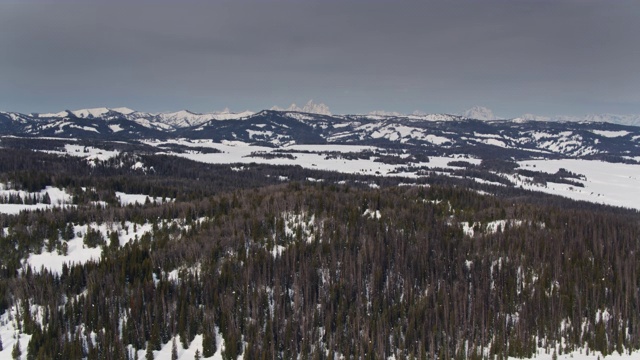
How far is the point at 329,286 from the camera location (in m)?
38.0

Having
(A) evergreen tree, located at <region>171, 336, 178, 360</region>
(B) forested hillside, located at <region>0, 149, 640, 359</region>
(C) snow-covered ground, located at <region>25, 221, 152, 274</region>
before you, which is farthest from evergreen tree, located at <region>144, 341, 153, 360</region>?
(C) snow-covered ground, located at <region>25, 221, 152, 274</region>

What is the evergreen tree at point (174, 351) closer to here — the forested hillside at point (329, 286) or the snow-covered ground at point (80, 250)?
the forested hillside at point (329, 286)

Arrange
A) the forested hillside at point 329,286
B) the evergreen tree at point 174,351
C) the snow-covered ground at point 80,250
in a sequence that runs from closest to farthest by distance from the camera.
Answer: the evergreen tree at point 174,351 < the forested hillside at point 329,286 < the snow-covered ground at point 80,250

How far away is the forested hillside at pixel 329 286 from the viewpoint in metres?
30.6

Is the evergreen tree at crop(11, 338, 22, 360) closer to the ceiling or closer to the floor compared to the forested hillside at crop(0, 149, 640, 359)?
closer to the floor

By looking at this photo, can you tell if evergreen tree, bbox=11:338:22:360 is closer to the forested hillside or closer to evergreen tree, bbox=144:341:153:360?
the forested hillside

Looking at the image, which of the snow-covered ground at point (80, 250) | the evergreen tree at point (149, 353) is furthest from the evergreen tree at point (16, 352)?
the snow-covered ground at point (80, 250)

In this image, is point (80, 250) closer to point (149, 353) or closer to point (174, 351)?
point (149, 353)

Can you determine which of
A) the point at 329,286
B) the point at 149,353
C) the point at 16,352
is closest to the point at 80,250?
the point at 16,352

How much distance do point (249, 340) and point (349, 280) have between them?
12403mm

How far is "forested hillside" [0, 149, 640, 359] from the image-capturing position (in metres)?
30.6

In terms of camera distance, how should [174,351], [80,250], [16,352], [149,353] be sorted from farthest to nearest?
[80,250] < [149,353] < [174,351] < [16,352]

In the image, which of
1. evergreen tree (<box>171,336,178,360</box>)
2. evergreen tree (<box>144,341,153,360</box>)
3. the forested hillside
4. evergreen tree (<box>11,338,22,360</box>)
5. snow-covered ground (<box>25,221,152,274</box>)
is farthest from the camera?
snow-covered ground (<box>25,221,152,274</box>)

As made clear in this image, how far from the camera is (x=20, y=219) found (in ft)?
212
